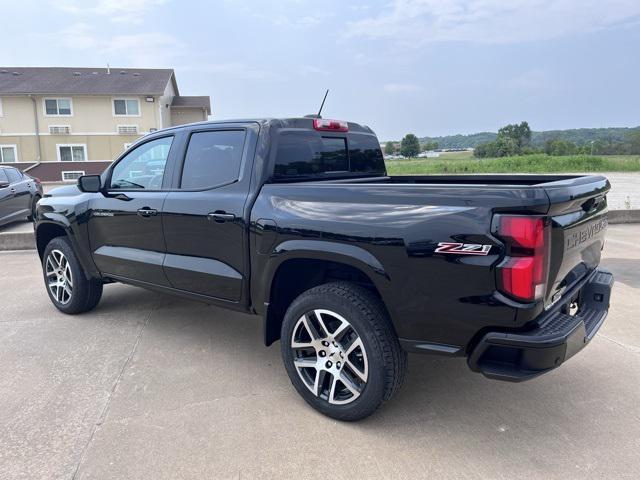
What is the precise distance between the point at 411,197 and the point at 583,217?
96cm

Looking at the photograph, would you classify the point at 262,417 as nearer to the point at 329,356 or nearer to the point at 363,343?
the point at 329,356

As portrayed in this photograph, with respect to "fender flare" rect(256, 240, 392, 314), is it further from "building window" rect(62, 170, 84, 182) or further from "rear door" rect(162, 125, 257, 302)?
"building window" rect(62, 170, 84, 182)

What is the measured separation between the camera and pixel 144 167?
4.26 meters

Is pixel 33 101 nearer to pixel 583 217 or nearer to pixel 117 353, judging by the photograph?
pixel 117 353

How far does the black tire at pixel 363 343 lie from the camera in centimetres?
275

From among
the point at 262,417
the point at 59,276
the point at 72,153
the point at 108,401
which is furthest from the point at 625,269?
the point at 72,153

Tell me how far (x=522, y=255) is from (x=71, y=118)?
118ft

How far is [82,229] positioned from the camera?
15.4ft

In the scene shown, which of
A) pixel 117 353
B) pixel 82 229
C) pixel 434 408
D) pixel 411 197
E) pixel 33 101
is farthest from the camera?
pixel 33 101

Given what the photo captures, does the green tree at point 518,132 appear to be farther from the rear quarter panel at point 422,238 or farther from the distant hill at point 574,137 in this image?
the rear quarter panel at point 422,238

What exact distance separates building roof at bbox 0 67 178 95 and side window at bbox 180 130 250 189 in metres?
31.7

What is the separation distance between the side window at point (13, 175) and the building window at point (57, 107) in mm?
23873

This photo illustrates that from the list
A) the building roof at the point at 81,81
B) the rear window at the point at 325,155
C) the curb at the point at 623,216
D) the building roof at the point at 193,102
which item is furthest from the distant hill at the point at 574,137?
the rear window at the point at 325,155

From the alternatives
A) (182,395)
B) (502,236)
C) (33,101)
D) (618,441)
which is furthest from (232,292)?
(33,101)
